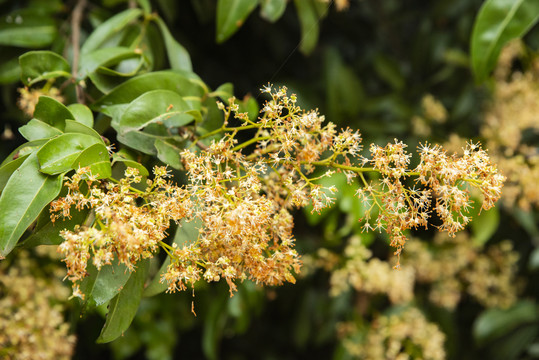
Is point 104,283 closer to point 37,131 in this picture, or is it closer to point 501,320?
point 37,131

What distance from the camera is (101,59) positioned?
85 cm

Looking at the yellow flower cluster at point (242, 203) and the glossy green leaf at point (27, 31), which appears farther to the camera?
the glossy green leaf at point (27, 31)

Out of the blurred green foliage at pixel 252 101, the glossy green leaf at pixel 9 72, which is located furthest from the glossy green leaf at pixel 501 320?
the glossy green leaf at pixel 9 72

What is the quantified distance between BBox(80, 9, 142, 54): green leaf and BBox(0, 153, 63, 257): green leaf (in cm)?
46

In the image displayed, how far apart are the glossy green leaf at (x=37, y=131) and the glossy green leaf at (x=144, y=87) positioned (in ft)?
0.42

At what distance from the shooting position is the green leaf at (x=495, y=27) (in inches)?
40.0

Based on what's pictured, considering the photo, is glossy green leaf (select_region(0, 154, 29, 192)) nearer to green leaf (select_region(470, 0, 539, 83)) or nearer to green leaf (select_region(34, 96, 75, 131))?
green leaf (select_region(34, 96, 75, 131))

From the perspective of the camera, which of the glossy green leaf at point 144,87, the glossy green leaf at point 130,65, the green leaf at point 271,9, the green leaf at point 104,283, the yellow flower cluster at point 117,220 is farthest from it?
the green leaf at point 271,9

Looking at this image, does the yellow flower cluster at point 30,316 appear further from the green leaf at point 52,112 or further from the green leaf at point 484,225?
the green leaf at point 484,225

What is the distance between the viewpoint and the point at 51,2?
117 cm

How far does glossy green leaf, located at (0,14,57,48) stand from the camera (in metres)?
1.07

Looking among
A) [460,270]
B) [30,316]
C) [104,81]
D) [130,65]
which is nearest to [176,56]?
[130,65]

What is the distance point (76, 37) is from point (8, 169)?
56cm

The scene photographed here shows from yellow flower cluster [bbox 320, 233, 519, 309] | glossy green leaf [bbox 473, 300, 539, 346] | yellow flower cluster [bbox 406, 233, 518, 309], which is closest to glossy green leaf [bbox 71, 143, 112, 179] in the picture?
yellow flower cluster [bbox 320, 233, 519, 309]
